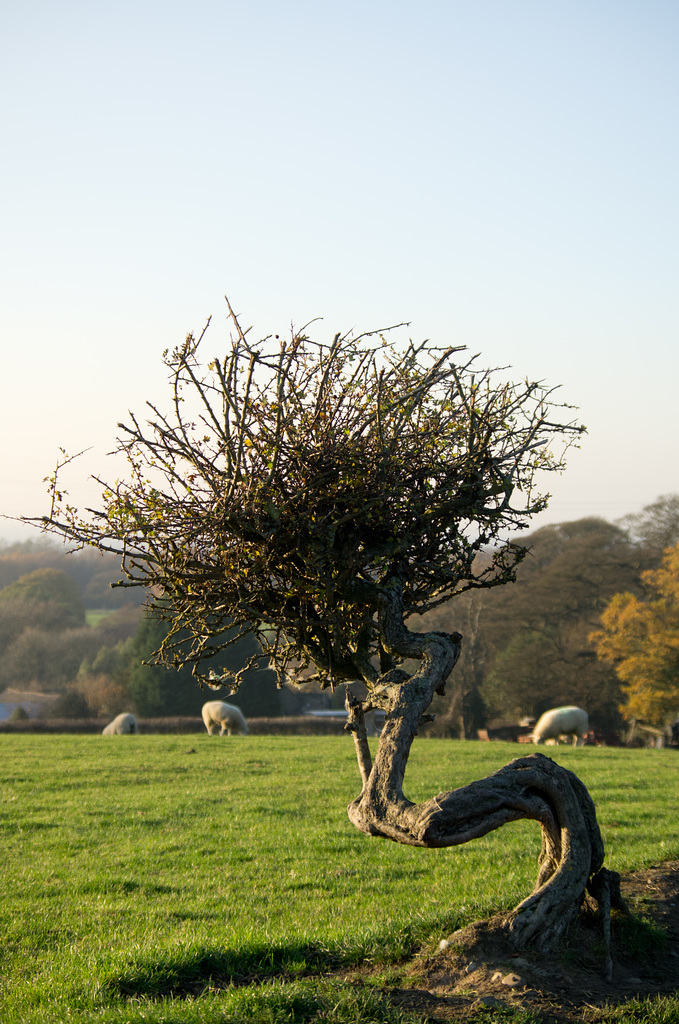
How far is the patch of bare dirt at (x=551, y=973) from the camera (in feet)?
19.1

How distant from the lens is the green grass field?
6332 millimetres

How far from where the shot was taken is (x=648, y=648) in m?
42.1

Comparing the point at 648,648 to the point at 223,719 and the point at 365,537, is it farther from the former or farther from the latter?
the point at 365,537

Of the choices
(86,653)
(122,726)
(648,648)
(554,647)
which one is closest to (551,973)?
(122,726)

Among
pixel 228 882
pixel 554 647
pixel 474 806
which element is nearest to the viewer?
pixel 474 806

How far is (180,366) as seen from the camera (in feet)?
21.1

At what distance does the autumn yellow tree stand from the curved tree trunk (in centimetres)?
3755

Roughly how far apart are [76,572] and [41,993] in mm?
110737

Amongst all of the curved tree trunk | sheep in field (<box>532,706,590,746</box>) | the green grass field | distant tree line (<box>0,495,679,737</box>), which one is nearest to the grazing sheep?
distant tree line (<box>0,495,679,737</box>)

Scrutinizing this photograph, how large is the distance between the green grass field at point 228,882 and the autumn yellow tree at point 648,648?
2052 cm

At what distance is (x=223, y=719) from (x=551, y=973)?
31686 mm

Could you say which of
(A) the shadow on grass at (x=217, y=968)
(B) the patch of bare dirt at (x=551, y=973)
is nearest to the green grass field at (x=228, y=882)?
(A) the shadow on grass at (x=217, y=968)

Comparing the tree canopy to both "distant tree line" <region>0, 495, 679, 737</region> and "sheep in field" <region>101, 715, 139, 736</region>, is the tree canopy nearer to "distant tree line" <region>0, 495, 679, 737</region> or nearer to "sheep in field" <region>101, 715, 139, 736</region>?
"sheep in field" <region>101, 715, 139, 736</region>

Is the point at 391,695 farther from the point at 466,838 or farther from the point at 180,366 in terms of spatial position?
the point at 180,366
